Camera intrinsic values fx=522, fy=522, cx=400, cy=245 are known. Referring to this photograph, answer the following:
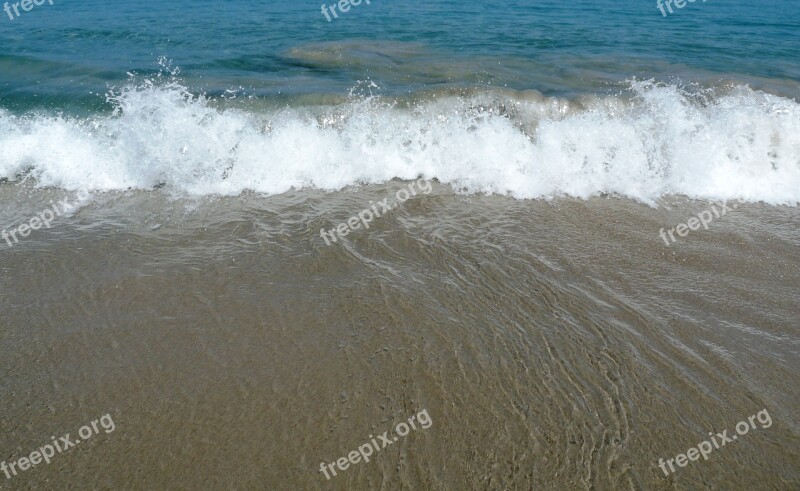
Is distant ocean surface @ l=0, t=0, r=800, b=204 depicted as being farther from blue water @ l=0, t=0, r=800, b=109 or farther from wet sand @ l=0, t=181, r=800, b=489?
wet sand @ l=0, t=181, r=800, b=489

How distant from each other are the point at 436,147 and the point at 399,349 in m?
4.29

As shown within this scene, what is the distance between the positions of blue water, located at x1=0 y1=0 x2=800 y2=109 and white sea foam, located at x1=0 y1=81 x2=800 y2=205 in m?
1.35

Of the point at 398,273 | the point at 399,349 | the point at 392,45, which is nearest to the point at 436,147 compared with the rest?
the point at 398,273

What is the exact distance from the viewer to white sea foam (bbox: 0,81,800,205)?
22.6 feet

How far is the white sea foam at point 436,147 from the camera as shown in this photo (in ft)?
22.6

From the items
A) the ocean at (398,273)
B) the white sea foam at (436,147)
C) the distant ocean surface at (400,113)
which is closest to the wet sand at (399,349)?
the ocean at (398,273)

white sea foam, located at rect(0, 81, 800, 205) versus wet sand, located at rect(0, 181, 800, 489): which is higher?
white sea foam, located at rect(0, 81, 800, 205)

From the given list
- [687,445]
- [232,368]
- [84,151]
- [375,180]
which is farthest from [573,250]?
[84,151]

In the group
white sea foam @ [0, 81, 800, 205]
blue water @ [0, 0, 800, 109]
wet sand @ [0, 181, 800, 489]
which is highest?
blue water @ [0, 0, 800, 109]

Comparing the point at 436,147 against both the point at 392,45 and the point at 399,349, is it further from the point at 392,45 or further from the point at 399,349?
the point at 392,45

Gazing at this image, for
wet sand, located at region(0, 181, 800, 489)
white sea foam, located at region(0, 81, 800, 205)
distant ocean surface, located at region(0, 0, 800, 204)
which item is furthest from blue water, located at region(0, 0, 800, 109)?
wet sand, located at region(0, 181, 800, 489)

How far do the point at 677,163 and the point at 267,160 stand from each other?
5691mm

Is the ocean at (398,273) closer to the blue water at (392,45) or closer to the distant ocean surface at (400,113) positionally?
the distant ocean surface at (400,113)

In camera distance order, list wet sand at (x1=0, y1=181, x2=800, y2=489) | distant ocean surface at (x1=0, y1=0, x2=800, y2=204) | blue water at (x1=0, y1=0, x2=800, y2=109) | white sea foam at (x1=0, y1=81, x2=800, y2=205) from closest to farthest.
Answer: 1. wet sand at (x1=0, y1=181, x2=800, y2=489)
2. white sea foam at (x1=0, y1=81, x2=800, y2=205)
3. distant ocean surface at (x1=0, y1=0, x2=800, y2=204)
4. blue water at (x1=0, y1=0, x2=800, y2=109)
